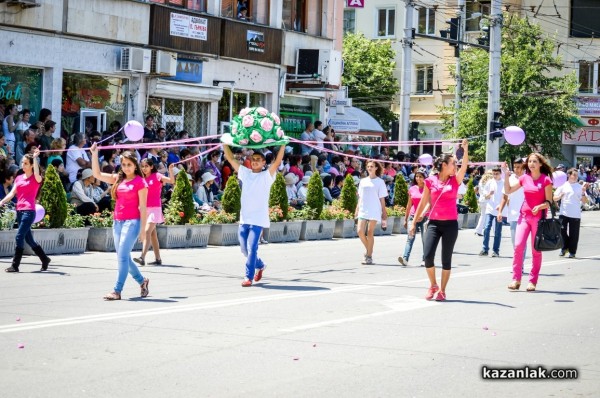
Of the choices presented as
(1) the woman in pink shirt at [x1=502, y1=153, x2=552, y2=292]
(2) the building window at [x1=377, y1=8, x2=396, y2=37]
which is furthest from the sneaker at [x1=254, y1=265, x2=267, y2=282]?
(2) the building window at [x1=377, y1=8, x2=396, y2=37]

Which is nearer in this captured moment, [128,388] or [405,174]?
[128,388]

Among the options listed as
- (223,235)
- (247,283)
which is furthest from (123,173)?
(223,235)

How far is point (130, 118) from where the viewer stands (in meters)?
29.3

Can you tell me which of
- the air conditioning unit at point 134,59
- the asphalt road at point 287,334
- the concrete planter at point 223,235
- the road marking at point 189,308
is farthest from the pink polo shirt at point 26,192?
the air conditioning unit at point 134,59

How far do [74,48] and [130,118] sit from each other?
2.89 meters

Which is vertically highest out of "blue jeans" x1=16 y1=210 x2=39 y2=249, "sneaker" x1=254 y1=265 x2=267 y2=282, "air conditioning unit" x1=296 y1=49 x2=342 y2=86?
"air conditioning unit" x1=296 y1=49 x2=342 y2=86

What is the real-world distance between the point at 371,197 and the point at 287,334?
28.2 ft

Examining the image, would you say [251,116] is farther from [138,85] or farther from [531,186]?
[138,85]

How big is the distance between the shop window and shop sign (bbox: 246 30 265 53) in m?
5.47

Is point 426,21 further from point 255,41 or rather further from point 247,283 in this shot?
point 247,283

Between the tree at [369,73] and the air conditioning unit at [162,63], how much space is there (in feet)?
102

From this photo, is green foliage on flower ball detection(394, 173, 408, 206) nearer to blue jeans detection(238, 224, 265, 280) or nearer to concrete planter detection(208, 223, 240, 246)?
concrete planter detection(208, 223, 240, 246)

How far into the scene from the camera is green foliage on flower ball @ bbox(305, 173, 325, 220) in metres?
26.4

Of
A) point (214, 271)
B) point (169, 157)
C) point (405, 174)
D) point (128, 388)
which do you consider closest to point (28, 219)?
point (214, 271)
